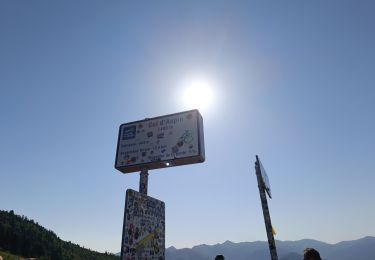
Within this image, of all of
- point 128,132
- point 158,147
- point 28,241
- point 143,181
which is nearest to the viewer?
point 143,181

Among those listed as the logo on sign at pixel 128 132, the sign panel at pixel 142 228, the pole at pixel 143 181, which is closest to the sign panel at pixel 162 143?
the logo on sign at pixel 128 132

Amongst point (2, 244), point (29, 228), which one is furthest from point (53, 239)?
point (2, 244)

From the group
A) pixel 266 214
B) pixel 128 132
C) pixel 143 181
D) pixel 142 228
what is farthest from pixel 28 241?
pixel 266 214

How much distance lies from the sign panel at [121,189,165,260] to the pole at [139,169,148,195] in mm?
1245

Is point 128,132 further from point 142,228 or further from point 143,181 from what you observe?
point 142,228

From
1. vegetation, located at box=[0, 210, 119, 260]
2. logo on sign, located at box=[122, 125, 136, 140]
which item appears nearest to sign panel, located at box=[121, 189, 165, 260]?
logo on sign, located at box=[122, 125, 136, 140]

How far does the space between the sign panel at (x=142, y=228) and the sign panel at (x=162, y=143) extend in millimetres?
2507

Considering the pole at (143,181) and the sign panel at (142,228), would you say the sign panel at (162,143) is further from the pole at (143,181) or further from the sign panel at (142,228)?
the sign panel at (142,228)

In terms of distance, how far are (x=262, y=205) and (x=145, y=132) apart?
7.39 m

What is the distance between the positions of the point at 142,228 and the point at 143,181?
10.8 ft

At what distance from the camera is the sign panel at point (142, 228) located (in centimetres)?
929

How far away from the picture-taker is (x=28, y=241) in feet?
412

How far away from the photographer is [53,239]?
140 metres

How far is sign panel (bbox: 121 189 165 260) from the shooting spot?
9.29 m
